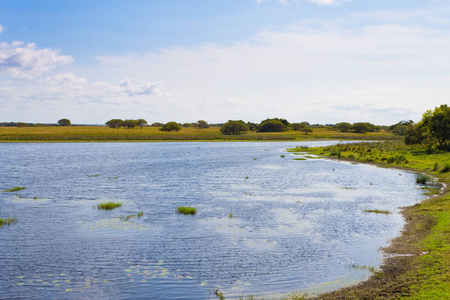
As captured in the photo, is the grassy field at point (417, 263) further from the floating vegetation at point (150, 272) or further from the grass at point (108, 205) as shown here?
the grass at point (108, 205)

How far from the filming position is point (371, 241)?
19250 millimetres

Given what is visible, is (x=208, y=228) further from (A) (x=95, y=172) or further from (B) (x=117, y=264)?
(A) (x=95, y=172)

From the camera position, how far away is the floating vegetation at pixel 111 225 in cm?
2181

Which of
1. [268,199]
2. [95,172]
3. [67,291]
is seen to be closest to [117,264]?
[67,291]

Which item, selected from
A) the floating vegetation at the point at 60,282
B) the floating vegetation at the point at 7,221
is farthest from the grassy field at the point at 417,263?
the floating vegetation at the point at 7,221

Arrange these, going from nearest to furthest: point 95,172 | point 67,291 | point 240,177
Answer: point 67,291 → point 240,177 → point 95,172

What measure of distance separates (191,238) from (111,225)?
570 centimetres

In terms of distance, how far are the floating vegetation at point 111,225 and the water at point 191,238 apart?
60 mm

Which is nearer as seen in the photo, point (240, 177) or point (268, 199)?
point (268, 199)

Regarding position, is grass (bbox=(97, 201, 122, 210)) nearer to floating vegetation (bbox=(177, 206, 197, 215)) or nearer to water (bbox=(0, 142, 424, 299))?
water (bbox=(0, 142, 424, 299))

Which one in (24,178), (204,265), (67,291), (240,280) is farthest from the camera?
(24,178)

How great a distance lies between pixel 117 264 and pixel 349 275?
31.7ft

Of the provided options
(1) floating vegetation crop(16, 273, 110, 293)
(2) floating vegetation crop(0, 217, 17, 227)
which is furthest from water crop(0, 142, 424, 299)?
(2) floating vegetation crop(0, 217, 17, 227)

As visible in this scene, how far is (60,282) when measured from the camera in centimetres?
1399
